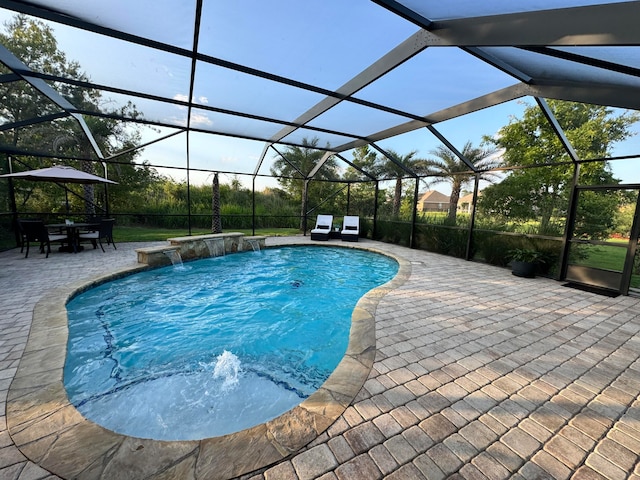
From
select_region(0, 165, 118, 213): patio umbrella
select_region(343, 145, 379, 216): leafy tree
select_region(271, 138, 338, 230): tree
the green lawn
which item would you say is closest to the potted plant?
the green lawn

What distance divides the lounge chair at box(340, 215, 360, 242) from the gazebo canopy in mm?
5614

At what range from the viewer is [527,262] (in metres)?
6.27

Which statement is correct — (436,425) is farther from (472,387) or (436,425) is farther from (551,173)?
(551,173)

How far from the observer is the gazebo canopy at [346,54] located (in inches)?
103

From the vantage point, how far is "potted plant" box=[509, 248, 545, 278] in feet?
20.4

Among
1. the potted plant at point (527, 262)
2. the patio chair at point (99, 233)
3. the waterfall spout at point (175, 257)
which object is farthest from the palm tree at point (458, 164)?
the patio chair at point (99, 233)

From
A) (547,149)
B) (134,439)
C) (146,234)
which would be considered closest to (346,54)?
(134,439)

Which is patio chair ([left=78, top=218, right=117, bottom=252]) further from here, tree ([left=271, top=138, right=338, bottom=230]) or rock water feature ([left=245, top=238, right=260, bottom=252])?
tree ([left=271, top=138, right=338, bottom=230])

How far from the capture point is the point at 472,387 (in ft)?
7.35

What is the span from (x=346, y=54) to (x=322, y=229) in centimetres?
811

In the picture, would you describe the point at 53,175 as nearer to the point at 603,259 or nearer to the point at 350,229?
the point at 350,229

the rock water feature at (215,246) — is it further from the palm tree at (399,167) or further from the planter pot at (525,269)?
the palm tree at (399,167)

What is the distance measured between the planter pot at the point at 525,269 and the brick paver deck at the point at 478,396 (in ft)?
5.82

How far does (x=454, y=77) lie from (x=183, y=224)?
48.1ft
